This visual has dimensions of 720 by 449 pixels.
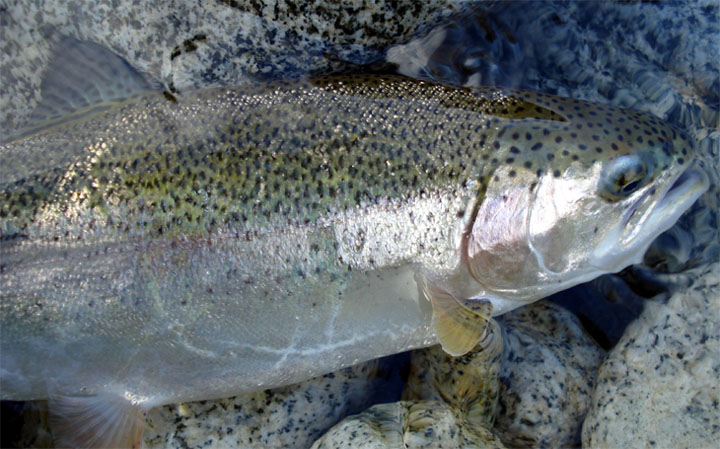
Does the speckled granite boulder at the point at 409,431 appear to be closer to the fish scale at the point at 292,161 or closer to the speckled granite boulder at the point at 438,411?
the speckled granite boulder at the point at 438,411

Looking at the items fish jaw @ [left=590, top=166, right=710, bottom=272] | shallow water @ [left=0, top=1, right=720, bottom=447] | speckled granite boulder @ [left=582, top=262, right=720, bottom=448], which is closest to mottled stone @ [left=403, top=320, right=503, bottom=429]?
speckled granite boulder @ [left=582, top=262, right=720, bottom=448]

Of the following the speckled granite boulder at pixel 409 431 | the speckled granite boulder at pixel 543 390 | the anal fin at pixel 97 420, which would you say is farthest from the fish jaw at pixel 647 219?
the anal fin at pixel 97 420

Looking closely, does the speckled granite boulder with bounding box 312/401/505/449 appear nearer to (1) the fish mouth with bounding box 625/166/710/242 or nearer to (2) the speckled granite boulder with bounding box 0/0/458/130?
(1) the fish mouth with bounding box 625/166/710/242

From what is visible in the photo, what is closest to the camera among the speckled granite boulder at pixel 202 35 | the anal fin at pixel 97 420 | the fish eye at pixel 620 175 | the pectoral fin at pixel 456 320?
the fish eye at pixel 620 175

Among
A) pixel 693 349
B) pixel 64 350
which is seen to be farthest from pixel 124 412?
pixel 693 349

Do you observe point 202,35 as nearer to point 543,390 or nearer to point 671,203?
point 671,203
